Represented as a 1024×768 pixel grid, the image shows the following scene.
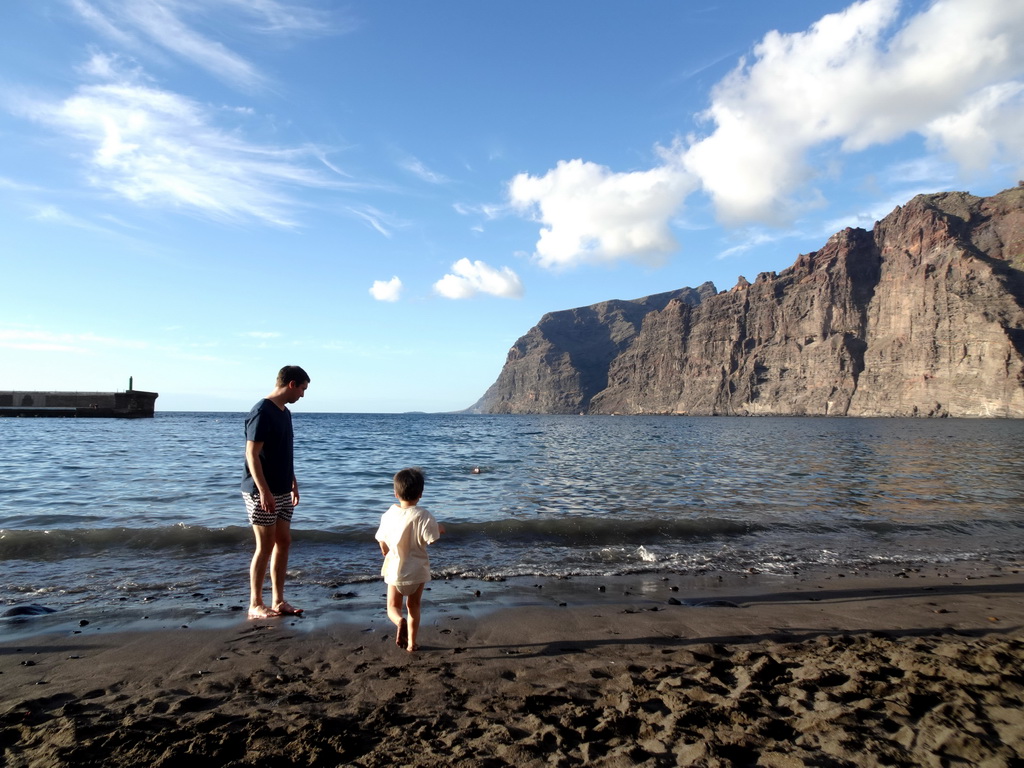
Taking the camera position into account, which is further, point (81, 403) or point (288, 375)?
point (81, 403)

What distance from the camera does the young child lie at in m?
4.89

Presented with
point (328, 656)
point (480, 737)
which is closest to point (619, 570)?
point (328, 656)

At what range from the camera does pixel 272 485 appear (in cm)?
600

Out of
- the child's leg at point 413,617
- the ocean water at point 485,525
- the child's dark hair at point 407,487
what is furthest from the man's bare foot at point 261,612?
the child's dark hair at point 407,487

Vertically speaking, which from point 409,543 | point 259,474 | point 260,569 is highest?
point 259,474

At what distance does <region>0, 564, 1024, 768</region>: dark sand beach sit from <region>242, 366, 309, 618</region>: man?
39 cm

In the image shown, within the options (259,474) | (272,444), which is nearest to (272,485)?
(259,474)

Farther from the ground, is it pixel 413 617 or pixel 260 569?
pixel 260 569

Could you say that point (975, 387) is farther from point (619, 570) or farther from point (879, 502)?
point (619, 570)

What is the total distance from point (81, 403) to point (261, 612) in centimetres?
9255

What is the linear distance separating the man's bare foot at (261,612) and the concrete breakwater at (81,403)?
8779 centimetres

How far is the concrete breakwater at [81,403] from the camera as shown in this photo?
3004 inches

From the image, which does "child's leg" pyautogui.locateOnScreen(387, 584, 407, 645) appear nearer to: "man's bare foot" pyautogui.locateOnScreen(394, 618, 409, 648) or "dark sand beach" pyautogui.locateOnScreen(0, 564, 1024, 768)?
"man's bare foot" pyautogui.locateOnScreen(394, 618, 409, 648)

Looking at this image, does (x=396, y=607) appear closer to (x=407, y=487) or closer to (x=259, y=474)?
(x=407, y=487)
